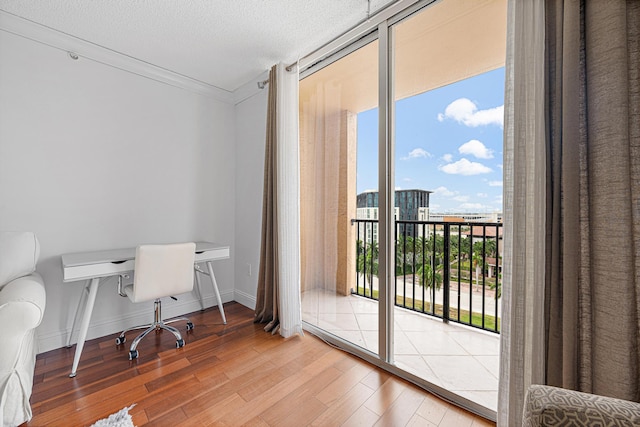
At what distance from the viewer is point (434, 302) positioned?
8.60ft

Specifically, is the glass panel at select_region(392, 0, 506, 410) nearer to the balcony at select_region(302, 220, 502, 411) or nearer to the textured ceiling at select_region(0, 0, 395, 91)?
the balcony at select_region(302, 220, 502, 411)

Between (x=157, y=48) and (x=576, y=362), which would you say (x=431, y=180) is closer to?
(x=576, y=362)

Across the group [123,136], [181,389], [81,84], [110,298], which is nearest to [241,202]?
[123,136]

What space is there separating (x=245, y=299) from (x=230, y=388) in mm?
1475

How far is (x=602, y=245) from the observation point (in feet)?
3.27

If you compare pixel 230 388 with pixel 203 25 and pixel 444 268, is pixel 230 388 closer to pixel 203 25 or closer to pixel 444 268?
pixel 444 268

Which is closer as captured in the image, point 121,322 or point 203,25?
point 203,25

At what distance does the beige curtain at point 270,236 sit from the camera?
98.0 inches

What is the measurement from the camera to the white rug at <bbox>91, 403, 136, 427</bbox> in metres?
1.36

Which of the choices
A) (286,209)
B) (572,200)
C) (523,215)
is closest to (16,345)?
(286,209)

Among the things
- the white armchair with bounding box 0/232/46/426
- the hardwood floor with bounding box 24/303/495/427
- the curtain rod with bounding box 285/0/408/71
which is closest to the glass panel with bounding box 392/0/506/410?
the curtain rod with bounding box 285/0/408/71

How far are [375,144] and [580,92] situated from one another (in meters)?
1.17

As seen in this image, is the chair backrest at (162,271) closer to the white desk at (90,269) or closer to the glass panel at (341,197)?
the white desk at (90,269)

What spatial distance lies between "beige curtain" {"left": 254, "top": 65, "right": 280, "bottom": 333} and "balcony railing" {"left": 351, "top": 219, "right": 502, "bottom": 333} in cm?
77
